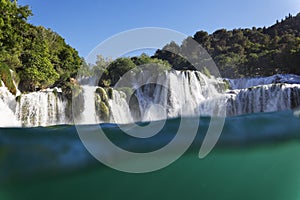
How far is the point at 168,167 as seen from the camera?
3.36m

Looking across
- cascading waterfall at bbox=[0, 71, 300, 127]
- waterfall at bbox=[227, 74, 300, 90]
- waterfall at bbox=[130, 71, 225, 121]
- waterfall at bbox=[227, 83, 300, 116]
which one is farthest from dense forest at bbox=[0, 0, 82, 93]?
waterfall at bbox=[227, 74, 300, 90]

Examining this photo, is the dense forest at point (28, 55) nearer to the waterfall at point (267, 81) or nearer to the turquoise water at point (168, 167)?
the turquoise water at point (168, 167)

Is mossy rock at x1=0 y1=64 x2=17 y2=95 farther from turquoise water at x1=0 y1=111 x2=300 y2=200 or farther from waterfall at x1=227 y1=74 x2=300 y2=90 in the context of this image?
waterfall at x1=227 y1=74 x2=300 y2=90

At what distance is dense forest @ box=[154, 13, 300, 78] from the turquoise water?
705 inches

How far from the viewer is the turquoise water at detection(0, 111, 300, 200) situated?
9.82ft

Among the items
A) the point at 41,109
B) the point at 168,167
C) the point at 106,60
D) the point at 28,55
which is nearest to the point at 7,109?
the point at 41,109

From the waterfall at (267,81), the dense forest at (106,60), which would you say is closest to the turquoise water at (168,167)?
the dense forest at (106,60)

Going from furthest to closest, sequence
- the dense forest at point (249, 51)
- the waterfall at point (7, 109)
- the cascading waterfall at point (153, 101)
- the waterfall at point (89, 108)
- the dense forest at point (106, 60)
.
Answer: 1. the dense forest at point (249, 51)
2. the waterfall at point (89, 108)
3. the cascading waterfall at point (153, 101)
4. the waterfall at point (7, 109)
5. the dense forest at point (106, 60)

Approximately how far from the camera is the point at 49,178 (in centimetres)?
301

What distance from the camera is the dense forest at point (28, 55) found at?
324 inches

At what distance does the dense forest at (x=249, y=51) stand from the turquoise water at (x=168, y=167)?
705 inches

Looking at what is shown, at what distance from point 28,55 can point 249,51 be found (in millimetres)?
31510

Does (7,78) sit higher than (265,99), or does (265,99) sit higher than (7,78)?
(7,78)

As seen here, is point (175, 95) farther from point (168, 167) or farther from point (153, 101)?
point (168, 167)
